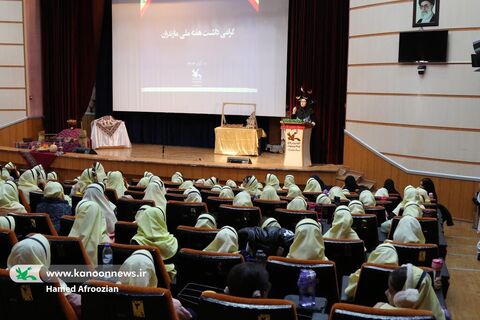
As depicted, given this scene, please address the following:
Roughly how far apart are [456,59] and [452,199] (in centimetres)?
247

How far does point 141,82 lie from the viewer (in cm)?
1533

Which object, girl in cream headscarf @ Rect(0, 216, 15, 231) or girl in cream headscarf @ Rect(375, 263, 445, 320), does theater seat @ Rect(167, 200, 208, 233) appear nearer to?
girl in cream headscarf @ Rect(0, 216, 15, 231)

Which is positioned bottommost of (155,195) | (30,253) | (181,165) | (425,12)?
(181,165)

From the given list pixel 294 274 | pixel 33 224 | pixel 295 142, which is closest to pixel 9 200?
pixel 33 224

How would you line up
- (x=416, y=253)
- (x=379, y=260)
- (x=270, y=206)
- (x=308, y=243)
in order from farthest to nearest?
(x=270, y=206), (x=416, y=253), (x=308, y=243), (x=379, y=260)

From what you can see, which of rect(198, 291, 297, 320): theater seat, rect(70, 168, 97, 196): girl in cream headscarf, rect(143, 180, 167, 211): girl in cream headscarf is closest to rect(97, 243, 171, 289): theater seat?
rect(198, 291, 297, 320): theater seat

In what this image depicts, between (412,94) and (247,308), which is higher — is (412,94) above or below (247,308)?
above

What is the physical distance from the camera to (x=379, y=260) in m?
3.62

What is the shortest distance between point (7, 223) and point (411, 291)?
3.15 metres

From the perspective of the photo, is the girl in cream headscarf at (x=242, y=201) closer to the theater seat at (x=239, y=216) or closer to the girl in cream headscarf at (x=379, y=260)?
the theater seat at (x=239, y=216)

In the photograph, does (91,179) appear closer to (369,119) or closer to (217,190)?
(217,190)

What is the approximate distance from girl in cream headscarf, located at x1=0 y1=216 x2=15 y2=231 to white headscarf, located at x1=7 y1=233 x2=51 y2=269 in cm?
132

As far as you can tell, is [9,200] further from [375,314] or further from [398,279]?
[375,314]

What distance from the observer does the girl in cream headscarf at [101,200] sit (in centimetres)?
535
